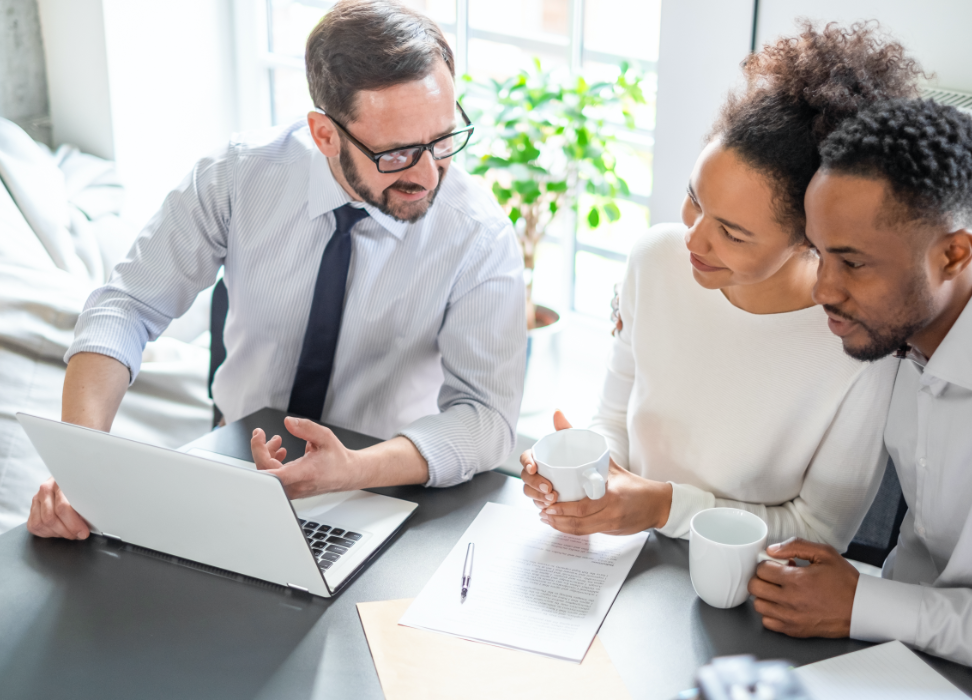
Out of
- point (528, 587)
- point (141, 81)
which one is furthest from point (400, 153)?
point (141, 81)

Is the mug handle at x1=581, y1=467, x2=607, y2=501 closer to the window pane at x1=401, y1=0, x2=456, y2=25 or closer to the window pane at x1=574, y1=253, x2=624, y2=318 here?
the window pane at x1=574, y1=253, x2=624, y2=318

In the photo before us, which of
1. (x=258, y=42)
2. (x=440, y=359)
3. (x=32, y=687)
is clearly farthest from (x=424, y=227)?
(x=258, y=42)

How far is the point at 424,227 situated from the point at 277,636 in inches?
30.1

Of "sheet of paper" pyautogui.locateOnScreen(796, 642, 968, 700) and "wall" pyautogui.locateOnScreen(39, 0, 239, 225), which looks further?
"wall" pyautogui.locateOnScreen(39, 0, 239, 225)

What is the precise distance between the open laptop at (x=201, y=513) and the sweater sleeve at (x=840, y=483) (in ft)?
1.42

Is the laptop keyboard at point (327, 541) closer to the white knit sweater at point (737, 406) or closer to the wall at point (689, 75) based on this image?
the white knit sweater at point (737, 406)

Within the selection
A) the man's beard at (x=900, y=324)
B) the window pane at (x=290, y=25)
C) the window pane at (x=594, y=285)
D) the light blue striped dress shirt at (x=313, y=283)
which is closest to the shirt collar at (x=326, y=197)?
the light blue striped dress shirt at (x=313, y=283)

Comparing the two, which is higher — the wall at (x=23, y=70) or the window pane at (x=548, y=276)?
the wall at (x=23, y=70)

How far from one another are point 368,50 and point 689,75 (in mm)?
779

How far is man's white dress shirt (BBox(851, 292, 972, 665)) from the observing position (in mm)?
956

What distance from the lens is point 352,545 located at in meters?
1.12

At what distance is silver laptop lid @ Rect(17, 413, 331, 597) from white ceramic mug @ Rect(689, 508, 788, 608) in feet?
1.41

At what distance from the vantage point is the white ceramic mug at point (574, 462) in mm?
1073

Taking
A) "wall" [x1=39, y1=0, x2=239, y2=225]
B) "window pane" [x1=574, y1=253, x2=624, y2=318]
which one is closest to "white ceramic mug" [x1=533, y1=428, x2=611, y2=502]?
"window pane" [x1=574, y1=253, x2=624, y2=318]
